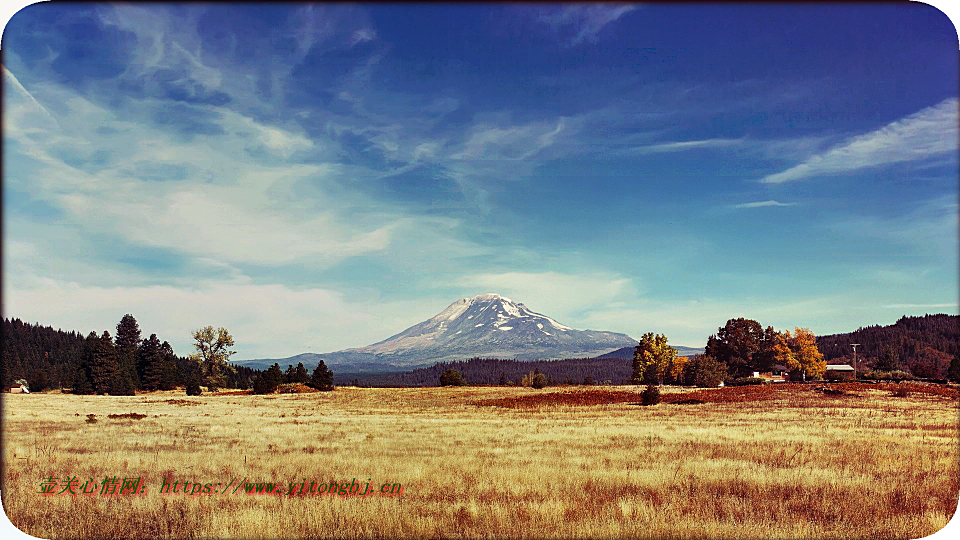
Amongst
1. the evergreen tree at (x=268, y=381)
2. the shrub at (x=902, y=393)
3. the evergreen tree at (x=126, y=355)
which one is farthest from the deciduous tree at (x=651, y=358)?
the evergreen tree at (x=126, y=355)

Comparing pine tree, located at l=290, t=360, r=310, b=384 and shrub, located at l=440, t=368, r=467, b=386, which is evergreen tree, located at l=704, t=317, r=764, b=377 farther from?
pine tree, located at l=290, t=360, r=310, b=384

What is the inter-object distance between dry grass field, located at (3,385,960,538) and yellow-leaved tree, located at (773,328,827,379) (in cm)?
5275

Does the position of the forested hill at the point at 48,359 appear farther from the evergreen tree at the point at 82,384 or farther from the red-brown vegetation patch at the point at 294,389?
the red-brown vegetation patch at the point at 294,389

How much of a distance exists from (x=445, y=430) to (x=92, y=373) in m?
49.9

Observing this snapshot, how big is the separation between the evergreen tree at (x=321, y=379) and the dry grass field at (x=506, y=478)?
4940cm

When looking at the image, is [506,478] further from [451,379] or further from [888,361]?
[888,361]

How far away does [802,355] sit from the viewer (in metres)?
74.1

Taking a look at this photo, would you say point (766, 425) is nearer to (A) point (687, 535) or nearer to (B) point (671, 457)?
(B) point (671, 457)

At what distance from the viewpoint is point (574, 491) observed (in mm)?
11023

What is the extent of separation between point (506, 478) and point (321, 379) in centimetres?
6467

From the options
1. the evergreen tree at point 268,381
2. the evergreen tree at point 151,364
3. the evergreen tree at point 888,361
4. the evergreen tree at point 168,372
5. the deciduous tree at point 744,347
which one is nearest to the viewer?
the evergreen tree at point 151,364

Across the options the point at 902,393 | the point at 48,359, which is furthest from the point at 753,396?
the point at 48,359

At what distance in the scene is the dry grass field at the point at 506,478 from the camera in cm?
865

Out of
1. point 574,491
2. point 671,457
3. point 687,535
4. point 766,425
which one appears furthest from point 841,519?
point 766,425
